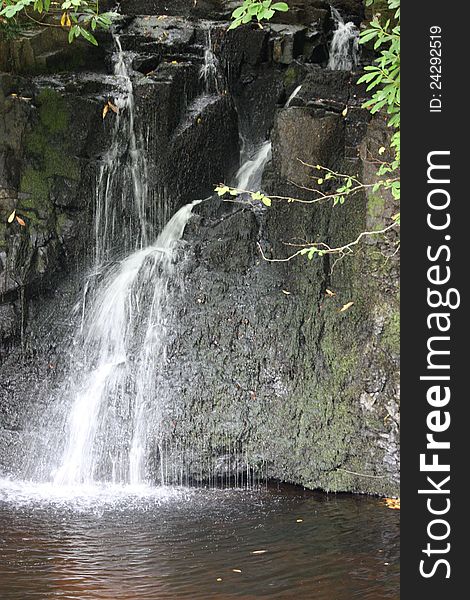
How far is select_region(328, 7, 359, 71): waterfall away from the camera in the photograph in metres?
10.3

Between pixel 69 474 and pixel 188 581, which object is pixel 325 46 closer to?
pixel 69 474

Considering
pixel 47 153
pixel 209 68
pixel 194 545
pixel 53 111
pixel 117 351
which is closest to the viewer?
pixel 194 545

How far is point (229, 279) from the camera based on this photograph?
788 centimetres

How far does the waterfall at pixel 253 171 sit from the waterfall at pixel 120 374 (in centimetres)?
94

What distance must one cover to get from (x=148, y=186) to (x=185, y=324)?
1941 millimetres

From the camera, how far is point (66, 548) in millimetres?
5641

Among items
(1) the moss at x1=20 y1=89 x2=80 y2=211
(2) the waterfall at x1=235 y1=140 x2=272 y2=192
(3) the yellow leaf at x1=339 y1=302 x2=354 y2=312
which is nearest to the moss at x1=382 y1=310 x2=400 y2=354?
(3) the yellow leaf at x1=339 y1=302 x2=354 y2=312

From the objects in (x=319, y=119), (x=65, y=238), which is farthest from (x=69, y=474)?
(x=319, y=119)

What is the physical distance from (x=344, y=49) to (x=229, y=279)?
4.25 meters

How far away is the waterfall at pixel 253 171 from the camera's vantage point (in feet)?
29.1

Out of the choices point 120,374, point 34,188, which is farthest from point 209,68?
point 120,374

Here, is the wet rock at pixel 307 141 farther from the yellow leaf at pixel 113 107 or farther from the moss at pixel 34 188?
the moss at pixel 34 188

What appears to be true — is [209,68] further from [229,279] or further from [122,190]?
[229,279]

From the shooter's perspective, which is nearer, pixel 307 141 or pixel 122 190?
pixel 307 141
